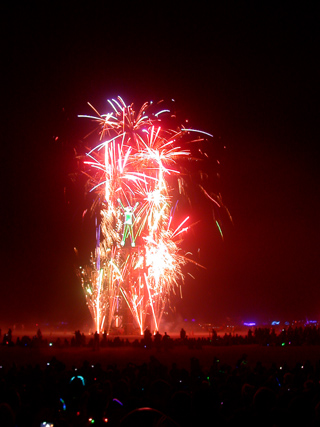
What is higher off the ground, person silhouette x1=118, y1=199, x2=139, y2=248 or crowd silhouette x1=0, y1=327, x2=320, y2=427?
person silhouette x1=118, y1=199, x2=139, y2=248

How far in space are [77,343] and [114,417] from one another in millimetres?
12623

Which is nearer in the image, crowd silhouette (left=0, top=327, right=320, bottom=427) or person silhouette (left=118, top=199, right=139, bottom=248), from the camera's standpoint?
crowd silhouette (left=0, top=327, right=320, bottom=427)

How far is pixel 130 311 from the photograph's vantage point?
32.3m

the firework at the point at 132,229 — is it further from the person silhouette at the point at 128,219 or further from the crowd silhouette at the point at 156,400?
the crowd silhouette at the point at 156,400

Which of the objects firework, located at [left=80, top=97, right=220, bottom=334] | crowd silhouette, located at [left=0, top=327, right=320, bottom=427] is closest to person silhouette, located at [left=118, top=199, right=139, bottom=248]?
firework, located at [left=80, top=97, right=220, bottom=334]

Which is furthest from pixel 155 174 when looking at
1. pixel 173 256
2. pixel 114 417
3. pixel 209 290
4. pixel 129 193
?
pixel 209 290

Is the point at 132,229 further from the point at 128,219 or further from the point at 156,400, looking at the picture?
the point at 156,400

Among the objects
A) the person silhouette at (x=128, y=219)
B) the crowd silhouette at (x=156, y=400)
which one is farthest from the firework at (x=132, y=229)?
the crowd silhouette at (x=156, y=400)

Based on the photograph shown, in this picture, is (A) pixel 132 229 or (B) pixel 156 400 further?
(A) pixel 132 229

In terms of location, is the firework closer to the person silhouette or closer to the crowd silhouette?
the person silhouette

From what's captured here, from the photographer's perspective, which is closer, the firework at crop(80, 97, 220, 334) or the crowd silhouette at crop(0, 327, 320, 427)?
the crowd silhouette at crop(0, 327, 320, 427)

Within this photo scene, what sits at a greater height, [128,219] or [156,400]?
[128,219]

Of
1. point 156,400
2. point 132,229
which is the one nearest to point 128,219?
point 132,229

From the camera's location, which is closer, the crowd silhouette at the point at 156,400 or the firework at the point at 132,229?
the crowd silhouette at the point at 156,400
